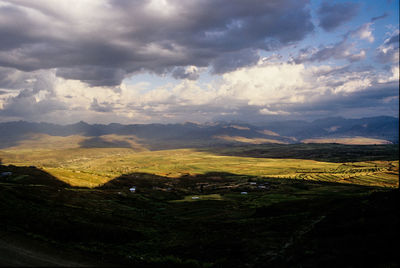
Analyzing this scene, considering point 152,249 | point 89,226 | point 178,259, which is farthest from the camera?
point 89,226

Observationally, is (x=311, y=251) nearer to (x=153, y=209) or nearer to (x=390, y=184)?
(x=153, y=209)

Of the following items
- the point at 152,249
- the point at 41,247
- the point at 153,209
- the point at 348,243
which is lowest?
the point at 153,209

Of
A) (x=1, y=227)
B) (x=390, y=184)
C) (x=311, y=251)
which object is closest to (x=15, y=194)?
(x=1, y=227)

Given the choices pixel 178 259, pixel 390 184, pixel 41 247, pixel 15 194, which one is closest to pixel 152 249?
pixel 178 259

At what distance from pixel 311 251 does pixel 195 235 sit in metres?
28.4

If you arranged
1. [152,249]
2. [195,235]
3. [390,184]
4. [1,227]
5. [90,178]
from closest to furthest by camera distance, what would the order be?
[1,227] < [152,249] < [195,235] < [90,178] < [390,184]

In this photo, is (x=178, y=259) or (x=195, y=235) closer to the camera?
(x=178, y=259)

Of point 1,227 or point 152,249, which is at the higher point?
point 1,227

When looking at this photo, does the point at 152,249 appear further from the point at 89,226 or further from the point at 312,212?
the point at 312,212

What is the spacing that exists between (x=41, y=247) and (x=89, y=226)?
15900 mm

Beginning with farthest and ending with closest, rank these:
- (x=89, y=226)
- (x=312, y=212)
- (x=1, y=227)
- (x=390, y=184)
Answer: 1. (x=390, y=184)
2. (x=312, y=212)
3. (x=89, y=226)
4. (x=1, y=227)

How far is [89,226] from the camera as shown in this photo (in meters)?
53.4

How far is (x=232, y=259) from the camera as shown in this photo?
40000mm

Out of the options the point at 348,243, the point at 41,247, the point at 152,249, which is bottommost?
the point at 152,249
